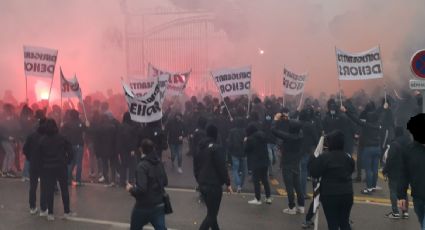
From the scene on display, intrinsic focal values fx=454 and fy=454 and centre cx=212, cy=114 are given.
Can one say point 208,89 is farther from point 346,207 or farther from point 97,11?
point 346,207

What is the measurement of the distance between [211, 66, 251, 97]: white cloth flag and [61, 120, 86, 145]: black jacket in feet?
8.74

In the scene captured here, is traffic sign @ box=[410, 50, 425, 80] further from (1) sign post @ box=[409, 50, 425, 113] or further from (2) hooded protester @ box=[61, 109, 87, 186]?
(2) hooded protester @ box=[61, 109, 87, 186]

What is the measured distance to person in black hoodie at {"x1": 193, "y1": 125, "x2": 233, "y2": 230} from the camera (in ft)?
16.2

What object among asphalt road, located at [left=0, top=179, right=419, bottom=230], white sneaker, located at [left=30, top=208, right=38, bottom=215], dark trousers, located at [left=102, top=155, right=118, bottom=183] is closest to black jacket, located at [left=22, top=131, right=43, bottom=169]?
white sneaker, located at [left=30, top=208, right=38, bottom=215]

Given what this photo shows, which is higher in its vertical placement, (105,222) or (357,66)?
(357,66)

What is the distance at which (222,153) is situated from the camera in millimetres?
5059

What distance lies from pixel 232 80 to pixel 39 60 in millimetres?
3722

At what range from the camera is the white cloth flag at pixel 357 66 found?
803 centimetres

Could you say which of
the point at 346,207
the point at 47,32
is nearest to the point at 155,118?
the point at 346,207

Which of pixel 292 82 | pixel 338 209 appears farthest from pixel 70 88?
pixel 338 209

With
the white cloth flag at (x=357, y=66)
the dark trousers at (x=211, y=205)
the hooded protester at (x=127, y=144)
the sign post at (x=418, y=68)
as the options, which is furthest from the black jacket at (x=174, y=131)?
the sign post at (x=418, y=68)

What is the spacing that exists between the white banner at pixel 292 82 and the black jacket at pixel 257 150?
2.76 metres

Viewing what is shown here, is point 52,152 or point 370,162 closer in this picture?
point 52,152

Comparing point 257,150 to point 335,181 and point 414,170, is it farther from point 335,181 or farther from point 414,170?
point 414,170
